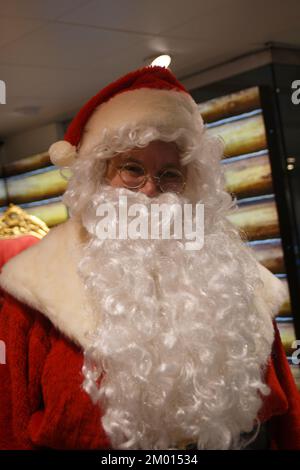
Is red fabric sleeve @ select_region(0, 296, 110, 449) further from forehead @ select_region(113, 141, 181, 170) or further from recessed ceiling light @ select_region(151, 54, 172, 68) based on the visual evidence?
recessed ceiling light @ select_region(151, 54, 172, 68)

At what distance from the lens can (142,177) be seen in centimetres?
137

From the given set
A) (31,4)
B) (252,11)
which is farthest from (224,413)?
(252,11)

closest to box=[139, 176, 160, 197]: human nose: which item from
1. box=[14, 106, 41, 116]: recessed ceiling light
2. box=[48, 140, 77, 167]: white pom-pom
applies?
box=[48, 140, 77, 167]: white pom-pom

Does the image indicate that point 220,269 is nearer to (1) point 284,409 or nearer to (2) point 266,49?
(1) point 284,409

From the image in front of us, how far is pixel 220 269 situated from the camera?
1370 millimetres

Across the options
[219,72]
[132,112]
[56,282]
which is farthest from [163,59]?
[56,282]

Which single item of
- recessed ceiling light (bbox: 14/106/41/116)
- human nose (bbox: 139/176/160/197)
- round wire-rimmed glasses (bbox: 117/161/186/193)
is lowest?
human nose (bbox: 139/176/160/197)

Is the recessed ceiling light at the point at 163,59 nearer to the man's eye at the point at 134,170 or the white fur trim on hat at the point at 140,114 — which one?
the white fur trim on hat at the point at 140,114

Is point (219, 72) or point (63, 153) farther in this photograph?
point (219, 72)

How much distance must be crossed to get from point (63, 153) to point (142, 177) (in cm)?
25

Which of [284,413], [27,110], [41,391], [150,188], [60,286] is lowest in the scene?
[284,413]

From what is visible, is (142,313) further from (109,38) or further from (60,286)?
(109,38)

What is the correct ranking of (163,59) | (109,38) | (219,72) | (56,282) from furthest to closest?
1. (219,72)
2. (163,59)
3. (109,38)
4. (56,282)

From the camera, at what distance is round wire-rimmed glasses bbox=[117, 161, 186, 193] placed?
4.47ft
